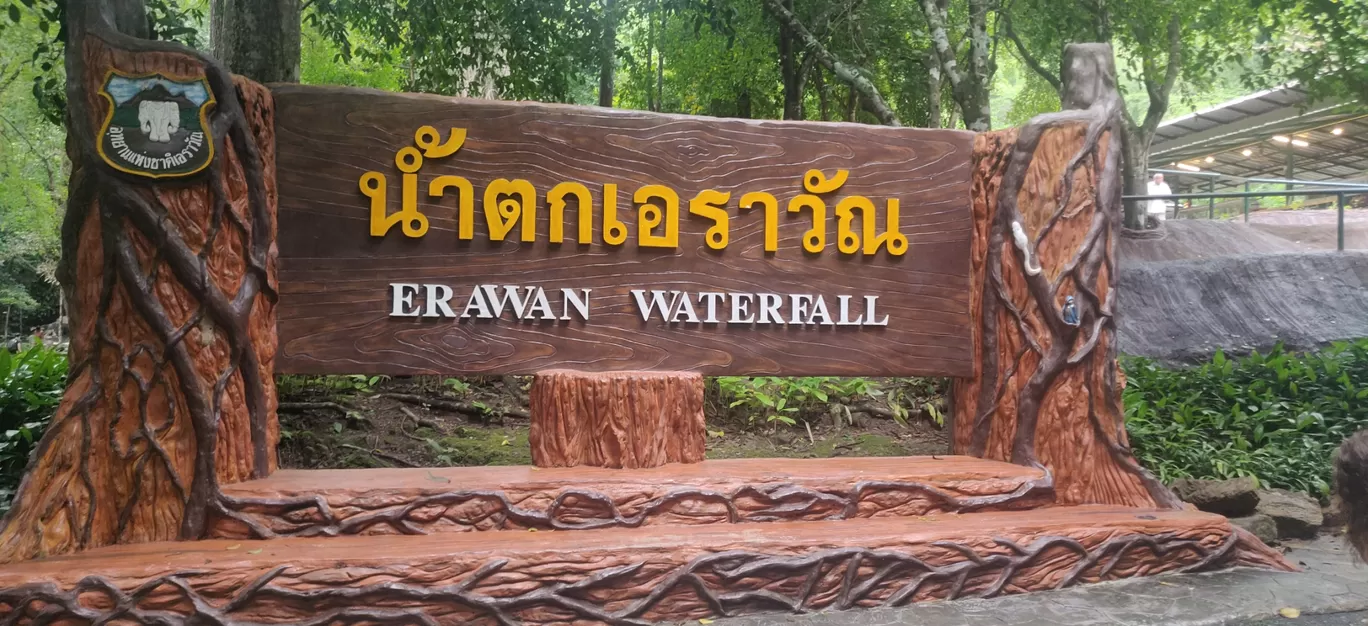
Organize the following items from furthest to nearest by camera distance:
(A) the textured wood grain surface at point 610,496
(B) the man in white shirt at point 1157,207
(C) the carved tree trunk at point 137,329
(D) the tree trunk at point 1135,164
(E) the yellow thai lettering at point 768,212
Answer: (D) the tree trunk at point 1135,164 → (B) the man in white shirt at point 1157,207 → (E) the yellow thai lettering at point 768,212 → (A) the textured wood grain surface at point 610,496 → (C) the carved tree trunk at point 137,329

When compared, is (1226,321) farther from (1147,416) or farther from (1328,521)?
(1328,521)

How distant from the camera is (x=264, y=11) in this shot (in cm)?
458

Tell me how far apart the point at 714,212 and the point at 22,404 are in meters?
3.69

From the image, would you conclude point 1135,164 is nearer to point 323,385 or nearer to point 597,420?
point 597,420

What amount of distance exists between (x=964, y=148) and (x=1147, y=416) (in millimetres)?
2639

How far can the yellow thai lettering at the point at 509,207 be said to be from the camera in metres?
3.36

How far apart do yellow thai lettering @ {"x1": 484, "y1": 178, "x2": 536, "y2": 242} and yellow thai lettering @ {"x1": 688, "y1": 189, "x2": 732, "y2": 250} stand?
0.71m

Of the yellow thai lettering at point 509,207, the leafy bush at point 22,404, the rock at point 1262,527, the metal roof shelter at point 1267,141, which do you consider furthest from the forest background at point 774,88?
the metal roof shelter at point 1267,141

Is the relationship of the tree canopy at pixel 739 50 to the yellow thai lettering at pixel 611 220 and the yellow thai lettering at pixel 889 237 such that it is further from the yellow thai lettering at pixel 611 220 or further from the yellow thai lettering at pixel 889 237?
the yellow thai lettering at pixel 889 237

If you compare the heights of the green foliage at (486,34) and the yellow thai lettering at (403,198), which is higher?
the green foliage at (486,34)

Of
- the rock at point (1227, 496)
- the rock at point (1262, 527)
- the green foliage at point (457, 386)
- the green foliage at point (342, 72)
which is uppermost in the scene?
the green foliage at point (342, 72)

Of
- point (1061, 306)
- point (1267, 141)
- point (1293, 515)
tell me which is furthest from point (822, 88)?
point (1267, 141)

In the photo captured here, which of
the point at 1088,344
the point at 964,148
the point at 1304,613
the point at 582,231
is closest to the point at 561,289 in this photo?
the point at 582,231

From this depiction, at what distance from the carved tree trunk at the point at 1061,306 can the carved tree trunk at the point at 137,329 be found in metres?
3.30
